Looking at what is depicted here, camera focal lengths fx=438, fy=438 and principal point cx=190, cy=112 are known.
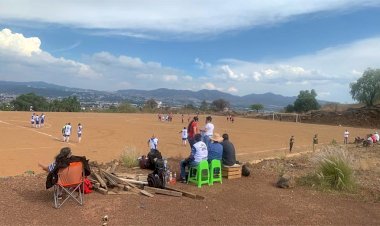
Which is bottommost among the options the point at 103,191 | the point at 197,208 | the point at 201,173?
the point at 197,208

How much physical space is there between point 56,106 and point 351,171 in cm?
8345

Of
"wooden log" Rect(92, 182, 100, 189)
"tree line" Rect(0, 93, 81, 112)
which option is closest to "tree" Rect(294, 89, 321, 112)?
"tree line" Rect(0, 93, 81, 112)

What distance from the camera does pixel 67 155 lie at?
8.41 m

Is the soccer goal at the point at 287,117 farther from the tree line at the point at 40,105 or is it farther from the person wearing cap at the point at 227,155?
the person wearing cap at the point at 227,155

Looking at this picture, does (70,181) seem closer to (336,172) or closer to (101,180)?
(101,180)

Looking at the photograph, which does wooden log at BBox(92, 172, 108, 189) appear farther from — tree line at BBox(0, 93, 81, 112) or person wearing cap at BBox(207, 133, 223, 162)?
tree line at BBox(0, 93, 81, 112)

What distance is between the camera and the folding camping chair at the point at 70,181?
825 centimetres

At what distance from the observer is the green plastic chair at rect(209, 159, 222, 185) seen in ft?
34.8

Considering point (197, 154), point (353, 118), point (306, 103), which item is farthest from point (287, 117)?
point (197, 154)

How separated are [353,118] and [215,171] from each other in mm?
67149

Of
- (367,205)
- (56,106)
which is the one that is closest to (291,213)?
(367,205)

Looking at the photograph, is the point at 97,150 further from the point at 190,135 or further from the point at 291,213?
the point at 291,213

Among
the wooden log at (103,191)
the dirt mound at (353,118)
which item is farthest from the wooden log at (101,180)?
A: the dirt mound at (353,118)

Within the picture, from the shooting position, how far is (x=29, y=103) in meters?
88.5
